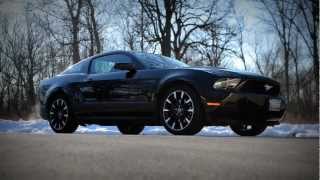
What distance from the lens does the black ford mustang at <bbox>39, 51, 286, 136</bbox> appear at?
629cm

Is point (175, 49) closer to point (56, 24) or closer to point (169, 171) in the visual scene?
point (56, 24)

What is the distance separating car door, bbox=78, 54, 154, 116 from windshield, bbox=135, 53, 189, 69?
6.5 inches

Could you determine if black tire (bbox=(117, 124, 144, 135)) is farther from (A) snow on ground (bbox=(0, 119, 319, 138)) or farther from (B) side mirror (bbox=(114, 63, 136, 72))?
(B) side mirror (bbox=(114, 63, 136, 72))

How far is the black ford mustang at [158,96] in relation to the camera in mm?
6289

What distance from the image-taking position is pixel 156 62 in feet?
24.1

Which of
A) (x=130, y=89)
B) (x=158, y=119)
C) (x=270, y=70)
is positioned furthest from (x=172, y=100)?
(x=270, y=70)

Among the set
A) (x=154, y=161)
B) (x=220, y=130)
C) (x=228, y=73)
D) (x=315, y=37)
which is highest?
(x=315, y=37)

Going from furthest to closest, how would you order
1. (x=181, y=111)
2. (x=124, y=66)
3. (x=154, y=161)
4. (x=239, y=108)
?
(x=124, y=66) → (x=181, y=111) → (x=239, y=108) → (x=154, y=161)

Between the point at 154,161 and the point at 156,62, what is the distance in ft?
13.9

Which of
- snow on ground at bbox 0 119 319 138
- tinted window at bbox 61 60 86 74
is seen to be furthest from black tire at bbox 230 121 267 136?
tinted window at bbox 61 60 86 74

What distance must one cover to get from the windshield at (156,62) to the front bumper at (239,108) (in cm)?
109

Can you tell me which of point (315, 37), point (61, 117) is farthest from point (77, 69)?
point (315, 37)

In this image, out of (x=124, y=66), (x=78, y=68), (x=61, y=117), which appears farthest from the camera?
(x=78, y=68)

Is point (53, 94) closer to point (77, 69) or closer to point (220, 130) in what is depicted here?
point (77, 69)
